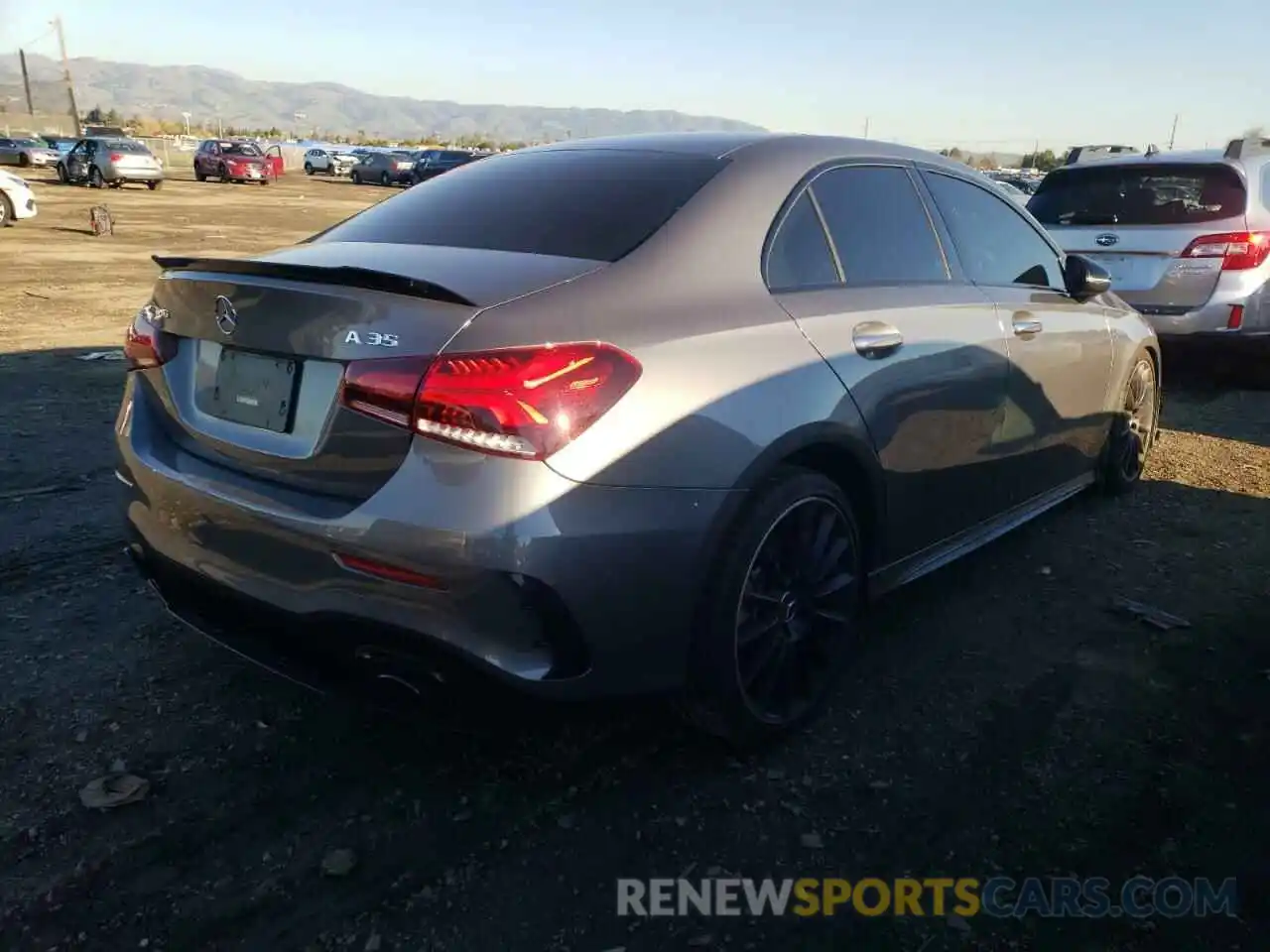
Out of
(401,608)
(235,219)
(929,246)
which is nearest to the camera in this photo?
(401,608)

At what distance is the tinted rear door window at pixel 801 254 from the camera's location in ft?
9.30

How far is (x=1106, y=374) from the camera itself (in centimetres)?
459

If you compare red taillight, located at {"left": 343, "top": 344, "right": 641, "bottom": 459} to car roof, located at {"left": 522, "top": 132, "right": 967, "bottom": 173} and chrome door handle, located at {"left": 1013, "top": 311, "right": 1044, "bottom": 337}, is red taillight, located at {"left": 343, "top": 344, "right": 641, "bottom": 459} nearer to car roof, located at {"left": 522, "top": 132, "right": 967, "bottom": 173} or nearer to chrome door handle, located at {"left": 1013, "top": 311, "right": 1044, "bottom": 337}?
car roof, located at {"left": 522, "top": 132, "right": 967, "bottom": 173}

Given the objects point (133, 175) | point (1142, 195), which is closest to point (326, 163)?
point (133, 175)

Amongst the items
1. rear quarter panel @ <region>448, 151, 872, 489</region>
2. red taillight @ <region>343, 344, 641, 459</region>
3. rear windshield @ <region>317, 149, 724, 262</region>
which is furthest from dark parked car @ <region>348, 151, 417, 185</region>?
red taillight @ <region>343, 344, 641, 459</region>

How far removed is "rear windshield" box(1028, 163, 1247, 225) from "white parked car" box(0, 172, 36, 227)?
1834cm

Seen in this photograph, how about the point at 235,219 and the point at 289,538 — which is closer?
the point at 289,538

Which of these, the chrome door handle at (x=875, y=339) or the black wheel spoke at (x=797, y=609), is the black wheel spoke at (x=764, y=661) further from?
the chrome door handle at (x=875, y=339)

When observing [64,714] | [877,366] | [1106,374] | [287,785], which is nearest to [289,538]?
[287,785]

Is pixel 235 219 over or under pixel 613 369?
under

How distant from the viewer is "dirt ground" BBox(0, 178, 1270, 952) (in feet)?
7.26

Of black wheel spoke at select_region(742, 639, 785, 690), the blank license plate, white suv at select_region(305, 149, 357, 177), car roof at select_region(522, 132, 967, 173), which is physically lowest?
white suv at select_region(305, 149, 357, 177)

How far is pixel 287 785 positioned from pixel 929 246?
2.65 m

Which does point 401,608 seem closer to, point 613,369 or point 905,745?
point 613,369
